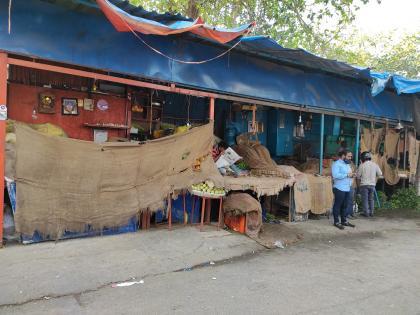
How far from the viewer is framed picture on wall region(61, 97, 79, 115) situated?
7438 mm

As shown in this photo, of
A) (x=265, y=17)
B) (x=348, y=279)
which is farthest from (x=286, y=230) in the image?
(x=265, y=17)

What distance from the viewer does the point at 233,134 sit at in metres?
10.4

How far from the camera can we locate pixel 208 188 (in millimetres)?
7586

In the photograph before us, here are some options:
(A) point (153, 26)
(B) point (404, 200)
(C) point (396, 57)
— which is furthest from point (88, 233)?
(C) point (396, 57)

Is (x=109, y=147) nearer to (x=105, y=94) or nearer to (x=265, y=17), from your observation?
(x=105, y=94)

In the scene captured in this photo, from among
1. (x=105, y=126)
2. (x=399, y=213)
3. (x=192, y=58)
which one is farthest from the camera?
(x=399, y=213)

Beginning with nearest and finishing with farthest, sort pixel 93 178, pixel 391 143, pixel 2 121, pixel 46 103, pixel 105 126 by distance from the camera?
1. pixel 2 121
2. pixel 93 178
3. pixel 46 103
4. pixel 105 126
5. pixel 391 143

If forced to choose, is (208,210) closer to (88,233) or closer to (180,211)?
(180,211)

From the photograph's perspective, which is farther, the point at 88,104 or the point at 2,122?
the point at 88,104

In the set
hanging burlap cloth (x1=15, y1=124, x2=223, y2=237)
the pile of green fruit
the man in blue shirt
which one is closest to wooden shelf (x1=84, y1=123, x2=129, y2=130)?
hanging burlap cloth (x1=15, y1=124, x2=223, y2=237)

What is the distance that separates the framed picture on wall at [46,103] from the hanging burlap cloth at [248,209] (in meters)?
3.90

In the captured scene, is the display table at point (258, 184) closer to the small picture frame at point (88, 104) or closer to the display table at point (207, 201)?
the display table at point (207, 201)

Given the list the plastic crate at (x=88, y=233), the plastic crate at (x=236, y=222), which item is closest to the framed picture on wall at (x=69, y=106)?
the plastic crate at (x=88, y=233)

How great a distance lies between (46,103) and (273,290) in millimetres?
5277
